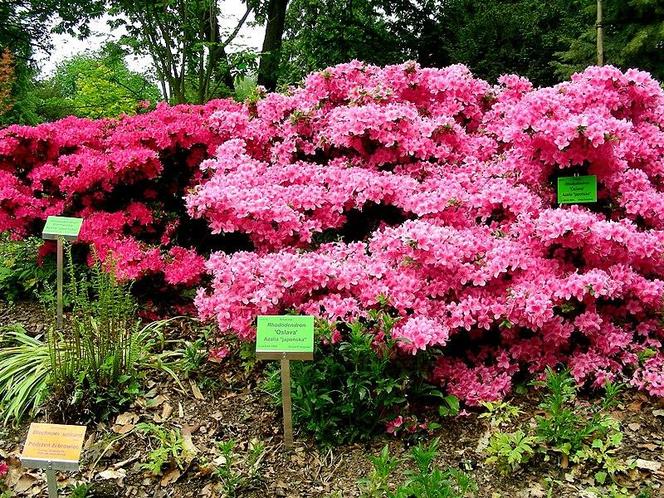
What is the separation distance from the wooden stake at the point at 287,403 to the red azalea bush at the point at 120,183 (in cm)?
147

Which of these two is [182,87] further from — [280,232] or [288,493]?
[288,493]

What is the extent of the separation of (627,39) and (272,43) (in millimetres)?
5239

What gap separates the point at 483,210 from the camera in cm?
357

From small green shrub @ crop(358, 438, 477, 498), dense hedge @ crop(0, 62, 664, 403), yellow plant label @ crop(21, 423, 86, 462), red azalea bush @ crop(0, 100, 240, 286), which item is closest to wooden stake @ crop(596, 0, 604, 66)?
dense hedge @ crop(0, 62, 664, 403)

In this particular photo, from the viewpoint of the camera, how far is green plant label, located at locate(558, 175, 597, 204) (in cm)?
347

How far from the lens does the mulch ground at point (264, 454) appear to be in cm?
257

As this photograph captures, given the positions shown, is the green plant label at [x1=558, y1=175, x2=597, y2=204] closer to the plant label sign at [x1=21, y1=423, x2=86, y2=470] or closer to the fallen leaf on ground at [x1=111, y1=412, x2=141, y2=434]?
the fallen leaf on ground at [x1=111, y1=412, x2=141, y2=434]

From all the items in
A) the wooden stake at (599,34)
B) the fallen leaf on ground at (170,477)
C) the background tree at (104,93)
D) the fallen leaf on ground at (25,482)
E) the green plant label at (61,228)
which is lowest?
the fallen leaf on ground at (25,482)

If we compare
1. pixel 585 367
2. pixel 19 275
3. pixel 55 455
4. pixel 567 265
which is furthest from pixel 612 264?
pixel 19 275

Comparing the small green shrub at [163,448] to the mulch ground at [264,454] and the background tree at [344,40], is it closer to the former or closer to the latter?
the mulch ground at [264,454]

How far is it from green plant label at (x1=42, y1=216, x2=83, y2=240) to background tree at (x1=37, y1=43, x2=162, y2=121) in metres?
6.26

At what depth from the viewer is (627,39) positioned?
26.0 ft

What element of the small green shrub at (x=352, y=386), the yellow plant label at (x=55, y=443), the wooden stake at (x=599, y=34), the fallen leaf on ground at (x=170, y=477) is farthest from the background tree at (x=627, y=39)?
the yellow plant label at (x=55, y=443)

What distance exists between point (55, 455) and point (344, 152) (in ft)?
9.03
